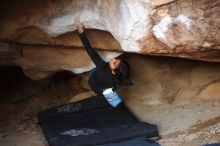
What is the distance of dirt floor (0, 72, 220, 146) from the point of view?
2.96 metres

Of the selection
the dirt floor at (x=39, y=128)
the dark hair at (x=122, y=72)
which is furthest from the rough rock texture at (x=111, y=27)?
the dirt floor at (x=39, y=128)

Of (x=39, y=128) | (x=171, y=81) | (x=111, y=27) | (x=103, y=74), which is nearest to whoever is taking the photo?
(x=111, y=27)

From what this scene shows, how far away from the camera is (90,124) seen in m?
3.54

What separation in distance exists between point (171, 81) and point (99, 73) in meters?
0.58

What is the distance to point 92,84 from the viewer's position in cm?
338

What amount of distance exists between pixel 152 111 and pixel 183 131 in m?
0.45

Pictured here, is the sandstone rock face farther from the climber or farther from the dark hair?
the climber

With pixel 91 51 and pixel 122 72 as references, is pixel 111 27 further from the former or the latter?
pixel 122 72

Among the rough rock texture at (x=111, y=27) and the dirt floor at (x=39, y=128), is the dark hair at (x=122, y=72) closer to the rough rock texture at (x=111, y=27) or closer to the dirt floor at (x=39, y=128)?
the rough rock texture at (x=111, y=27)

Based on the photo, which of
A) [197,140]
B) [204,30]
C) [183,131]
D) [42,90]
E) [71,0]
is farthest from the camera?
[42,90]

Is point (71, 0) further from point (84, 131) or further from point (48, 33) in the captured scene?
point (84, 131)

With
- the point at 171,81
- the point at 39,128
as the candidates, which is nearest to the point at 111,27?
the point at 171,81

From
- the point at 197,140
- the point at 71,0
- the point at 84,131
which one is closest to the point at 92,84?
the point at 84,131

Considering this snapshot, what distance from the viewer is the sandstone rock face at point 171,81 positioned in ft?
10.9
